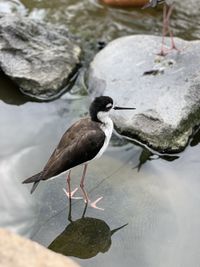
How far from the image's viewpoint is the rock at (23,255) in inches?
111

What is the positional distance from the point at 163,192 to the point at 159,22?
10.2ft

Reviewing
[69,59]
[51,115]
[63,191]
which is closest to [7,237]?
[63,191]

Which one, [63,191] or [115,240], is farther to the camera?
[63,191]

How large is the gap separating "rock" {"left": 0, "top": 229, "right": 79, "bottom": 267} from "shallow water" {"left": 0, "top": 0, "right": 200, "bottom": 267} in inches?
34.4

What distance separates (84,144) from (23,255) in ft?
4.73

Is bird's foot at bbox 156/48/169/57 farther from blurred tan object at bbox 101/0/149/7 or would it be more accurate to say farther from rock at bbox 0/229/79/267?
rock at bbox 0/229/79/267

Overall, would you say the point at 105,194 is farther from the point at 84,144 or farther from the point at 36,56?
the point at 36,56

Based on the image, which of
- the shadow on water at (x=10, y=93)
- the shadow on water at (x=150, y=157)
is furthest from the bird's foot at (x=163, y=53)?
the shadow on water at (x=10, y=93)

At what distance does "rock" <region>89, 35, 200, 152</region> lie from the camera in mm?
4914

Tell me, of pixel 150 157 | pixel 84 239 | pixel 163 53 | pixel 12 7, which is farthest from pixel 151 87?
pixel 12 7

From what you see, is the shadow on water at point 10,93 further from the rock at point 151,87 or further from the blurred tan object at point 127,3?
the blurred tan object at point 127,3

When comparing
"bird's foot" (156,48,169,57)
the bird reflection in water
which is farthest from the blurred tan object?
the bird reflection in water

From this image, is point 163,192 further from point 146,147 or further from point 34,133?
point 34,133

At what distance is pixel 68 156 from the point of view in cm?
414
